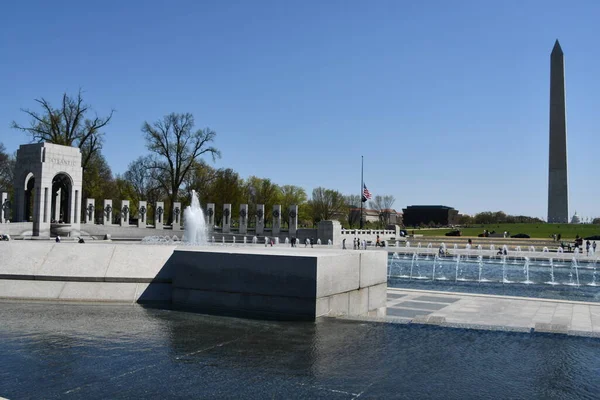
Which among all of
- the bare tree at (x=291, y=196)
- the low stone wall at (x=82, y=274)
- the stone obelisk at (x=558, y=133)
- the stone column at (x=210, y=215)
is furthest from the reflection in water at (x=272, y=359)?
the bare tree at (x=291, y=196)

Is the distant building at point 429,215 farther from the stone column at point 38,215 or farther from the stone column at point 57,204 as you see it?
the stone column at point 38,215

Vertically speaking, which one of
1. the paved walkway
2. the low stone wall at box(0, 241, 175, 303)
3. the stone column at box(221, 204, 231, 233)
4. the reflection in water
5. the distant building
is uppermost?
the distant building

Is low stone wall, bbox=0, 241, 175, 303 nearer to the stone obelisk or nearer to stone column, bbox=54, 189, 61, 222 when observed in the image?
stone column, bbox=54, 189, 61, 222

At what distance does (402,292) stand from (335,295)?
4.96 metres

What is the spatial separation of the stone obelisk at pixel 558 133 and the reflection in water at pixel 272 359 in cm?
6828

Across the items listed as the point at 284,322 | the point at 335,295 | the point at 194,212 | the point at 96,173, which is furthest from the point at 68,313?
the point at 96,173

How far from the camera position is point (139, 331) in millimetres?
7301

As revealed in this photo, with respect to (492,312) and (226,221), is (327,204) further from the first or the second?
(492,312)

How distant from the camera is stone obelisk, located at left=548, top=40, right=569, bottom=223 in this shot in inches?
2633

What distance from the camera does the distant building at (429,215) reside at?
5817 inches

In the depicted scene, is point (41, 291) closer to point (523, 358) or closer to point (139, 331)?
point (139, 331)

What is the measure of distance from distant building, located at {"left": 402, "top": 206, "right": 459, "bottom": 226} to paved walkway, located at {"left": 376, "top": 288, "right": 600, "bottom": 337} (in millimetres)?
136284

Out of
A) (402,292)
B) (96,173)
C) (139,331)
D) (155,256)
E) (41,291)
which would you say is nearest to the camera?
(139,331)

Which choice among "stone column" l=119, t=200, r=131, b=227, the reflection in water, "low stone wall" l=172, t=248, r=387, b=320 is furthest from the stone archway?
the reflection in water
